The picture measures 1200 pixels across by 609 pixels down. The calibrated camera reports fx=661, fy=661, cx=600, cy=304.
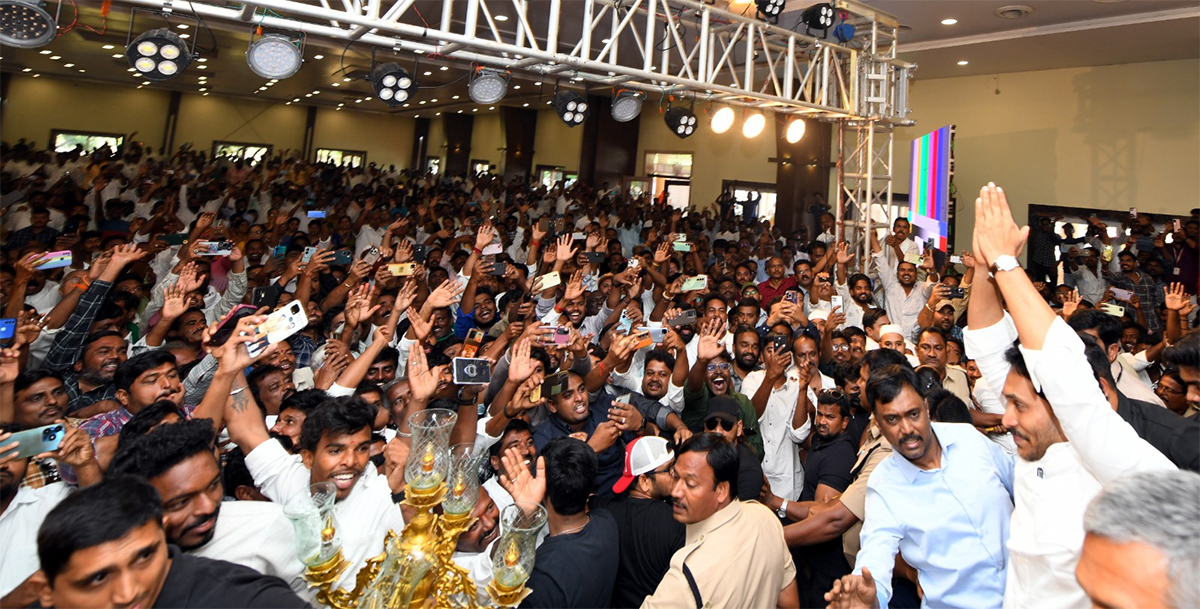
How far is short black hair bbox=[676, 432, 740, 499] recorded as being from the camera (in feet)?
6.71

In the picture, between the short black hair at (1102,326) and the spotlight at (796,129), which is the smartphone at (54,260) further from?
the spotlight at (796,129)

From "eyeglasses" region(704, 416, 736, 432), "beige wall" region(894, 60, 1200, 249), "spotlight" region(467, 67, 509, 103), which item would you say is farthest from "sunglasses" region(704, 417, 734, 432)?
"beige wall" region(894, 60, 1200, 249)

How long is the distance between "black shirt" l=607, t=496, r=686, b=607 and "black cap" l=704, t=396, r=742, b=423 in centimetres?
68

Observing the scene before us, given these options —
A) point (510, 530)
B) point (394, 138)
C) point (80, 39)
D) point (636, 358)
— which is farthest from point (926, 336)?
point (394, 138)

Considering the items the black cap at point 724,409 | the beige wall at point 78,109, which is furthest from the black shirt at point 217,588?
the beige wall at point 78,109

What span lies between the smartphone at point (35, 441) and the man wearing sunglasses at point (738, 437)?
204cm

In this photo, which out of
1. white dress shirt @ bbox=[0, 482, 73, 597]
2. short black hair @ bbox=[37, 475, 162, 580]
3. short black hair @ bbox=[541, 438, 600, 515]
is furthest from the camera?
short black hair @ bbox=[541, 438, 600, 515]

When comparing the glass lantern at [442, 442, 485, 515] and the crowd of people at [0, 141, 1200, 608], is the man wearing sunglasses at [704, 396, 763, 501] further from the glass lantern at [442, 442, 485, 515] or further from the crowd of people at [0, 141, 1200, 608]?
the glass lantern at [442, 442, 485, 515]

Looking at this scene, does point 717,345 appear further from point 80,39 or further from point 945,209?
point 80,39

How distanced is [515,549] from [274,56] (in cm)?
411

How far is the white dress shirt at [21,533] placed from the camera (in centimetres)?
183

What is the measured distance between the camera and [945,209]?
26.3ft

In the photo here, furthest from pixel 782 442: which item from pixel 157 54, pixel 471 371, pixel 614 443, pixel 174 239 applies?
pixel 174 239

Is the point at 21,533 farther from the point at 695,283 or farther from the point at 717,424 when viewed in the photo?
the point at 695,283
